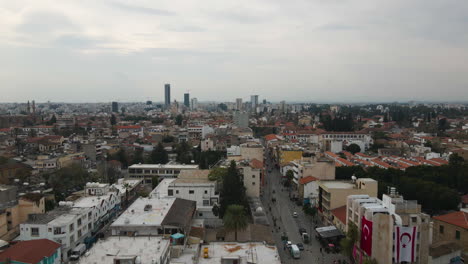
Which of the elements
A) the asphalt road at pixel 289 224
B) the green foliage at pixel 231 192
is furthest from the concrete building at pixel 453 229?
the green foliage at pixel 231 192

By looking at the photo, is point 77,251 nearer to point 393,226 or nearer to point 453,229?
point 393,226

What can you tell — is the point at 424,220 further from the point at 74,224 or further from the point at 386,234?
the point at 74,224

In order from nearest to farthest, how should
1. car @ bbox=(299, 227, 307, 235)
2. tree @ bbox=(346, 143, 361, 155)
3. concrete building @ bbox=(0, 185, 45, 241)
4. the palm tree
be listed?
the palm tree, concrete building @ bbox=(0, 185, 45, 241), car @ bbox=(299, 227, 307, 235), tree @ bbox=(346, 143, 361, 155)

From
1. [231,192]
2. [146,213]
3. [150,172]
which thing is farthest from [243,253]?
[150,172]

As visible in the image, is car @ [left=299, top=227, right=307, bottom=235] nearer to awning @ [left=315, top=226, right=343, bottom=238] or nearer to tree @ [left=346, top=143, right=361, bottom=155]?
awning @ [left=315, top=226, right=343, bottom=238]

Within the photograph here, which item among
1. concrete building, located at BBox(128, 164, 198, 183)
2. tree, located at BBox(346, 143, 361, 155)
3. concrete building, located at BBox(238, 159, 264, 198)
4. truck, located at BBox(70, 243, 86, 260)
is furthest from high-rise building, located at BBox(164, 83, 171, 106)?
truck, located at BBox(70, 243, 86, 260)

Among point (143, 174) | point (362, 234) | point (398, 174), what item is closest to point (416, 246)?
point (362, 234)
